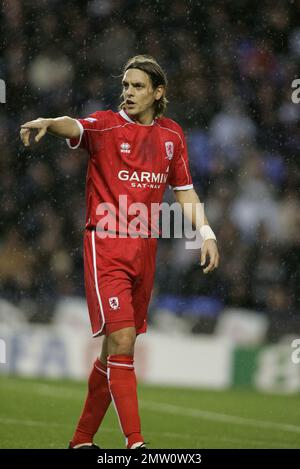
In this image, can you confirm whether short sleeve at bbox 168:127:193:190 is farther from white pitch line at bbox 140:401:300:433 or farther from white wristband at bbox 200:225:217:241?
white pitch line at bbox 140:401:300:433

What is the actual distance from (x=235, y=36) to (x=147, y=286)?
858 centimetres

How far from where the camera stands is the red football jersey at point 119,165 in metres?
5.48

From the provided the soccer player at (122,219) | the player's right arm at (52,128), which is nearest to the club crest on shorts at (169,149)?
the soccer player at (122,219)

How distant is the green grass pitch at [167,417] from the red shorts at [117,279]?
4.10ft

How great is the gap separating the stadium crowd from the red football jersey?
6729 millimetres

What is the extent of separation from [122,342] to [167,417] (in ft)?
11.7

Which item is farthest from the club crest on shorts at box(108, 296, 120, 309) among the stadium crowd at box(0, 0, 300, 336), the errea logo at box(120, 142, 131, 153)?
the stadium crowd at box(0, 0, 300, 336)

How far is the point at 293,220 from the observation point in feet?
41.4

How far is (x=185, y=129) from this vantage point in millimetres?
12844

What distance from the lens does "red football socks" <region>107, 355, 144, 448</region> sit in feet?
16.9

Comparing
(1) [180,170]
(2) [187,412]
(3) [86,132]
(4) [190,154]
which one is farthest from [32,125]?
(4) [190,154]

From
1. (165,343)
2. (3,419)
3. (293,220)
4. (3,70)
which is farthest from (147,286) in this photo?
(3,70)

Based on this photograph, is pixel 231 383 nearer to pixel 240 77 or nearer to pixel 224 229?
pixel 224 229

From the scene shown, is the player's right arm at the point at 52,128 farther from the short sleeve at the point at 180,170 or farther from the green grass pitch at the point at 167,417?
the green grass pitch at the point at 167,417
